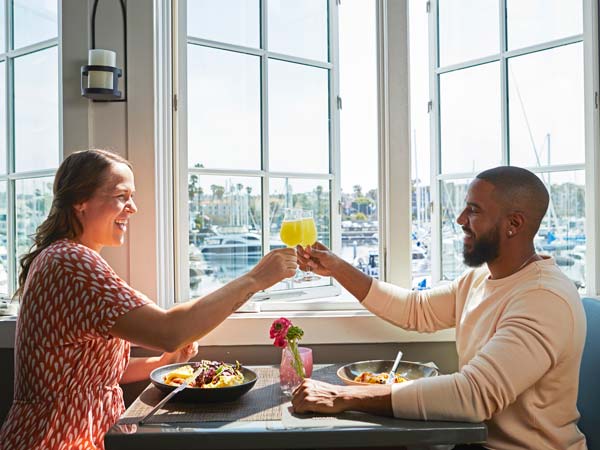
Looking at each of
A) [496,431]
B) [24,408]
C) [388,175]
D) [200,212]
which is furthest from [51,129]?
[496,431]

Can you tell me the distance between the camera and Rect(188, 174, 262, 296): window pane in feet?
7.47

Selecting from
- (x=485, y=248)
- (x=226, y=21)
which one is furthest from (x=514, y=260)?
(x=226, y=21)

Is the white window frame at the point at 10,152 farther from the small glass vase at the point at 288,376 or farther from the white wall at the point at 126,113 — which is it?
the small glass vase at the point at 288,376

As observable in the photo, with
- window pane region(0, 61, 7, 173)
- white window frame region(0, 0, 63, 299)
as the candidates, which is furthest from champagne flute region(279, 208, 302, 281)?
window pane region(0, 61, 7, 173)

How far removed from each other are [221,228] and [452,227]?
970 millimetres

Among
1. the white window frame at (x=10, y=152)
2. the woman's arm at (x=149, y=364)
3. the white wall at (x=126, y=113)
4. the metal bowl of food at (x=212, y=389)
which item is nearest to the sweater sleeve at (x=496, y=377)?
the metal bowl of food at (x=212, y=389)

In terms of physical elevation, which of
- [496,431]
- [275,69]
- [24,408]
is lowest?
[496,431]

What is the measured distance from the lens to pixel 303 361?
1.75 meters

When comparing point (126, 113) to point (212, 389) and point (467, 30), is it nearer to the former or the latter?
point (212, 389)

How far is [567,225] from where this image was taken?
222 cm

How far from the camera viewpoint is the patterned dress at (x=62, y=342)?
1.47 meters

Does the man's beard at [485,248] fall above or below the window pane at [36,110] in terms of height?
below

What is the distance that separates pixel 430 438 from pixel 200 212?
1.29 metres

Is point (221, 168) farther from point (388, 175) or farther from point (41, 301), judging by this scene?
point (41, 301)
